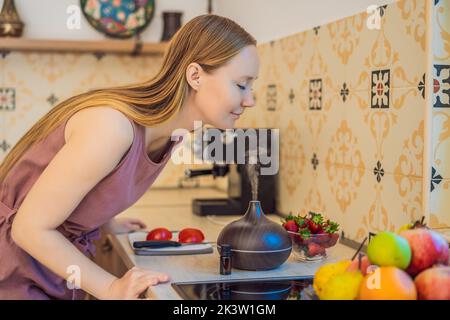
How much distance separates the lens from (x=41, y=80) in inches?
114

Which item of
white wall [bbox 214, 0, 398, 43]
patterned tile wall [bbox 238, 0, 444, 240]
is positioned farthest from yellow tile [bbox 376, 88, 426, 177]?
white wall [bbox 214, 0, 398, 43]

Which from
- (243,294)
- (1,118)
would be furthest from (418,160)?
(1,118)

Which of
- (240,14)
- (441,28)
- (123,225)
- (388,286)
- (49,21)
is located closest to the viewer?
(388,286)

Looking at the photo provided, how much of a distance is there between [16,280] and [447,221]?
92 centimetres

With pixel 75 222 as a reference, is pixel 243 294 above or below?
below

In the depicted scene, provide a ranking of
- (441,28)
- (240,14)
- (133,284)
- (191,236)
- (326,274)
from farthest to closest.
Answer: (240,14) → (191,236) → (441,28) → (133,284) → (326,274)

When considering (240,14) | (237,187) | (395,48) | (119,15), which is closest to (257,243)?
(395,48)

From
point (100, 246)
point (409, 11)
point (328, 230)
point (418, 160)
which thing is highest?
point (409, 11)

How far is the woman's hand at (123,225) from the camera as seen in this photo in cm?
192

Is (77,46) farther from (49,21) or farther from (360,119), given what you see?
(360,119)

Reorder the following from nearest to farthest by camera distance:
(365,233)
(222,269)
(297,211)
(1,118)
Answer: (222,269) → (365,233) → (297,211) → (1,118)

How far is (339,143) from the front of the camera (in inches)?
72.1

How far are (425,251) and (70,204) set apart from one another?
0.64 meters

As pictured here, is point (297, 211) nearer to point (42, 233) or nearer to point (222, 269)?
point (222, 269)
